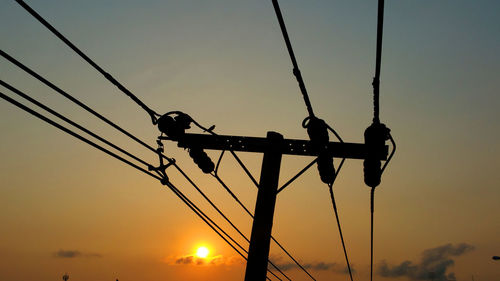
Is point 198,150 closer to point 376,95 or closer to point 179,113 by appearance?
point 179,113

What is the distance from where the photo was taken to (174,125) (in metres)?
8.20

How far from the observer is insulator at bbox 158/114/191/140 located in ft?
26.5

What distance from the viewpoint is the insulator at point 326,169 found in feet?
28.2

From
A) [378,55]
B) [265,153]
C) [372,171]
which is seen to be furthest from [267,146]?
[378,55]

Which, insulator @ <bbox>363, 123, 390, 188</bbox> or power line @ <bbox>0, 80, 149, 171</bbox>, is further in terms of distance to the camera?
insulator @ <bbox>363, 123, 390, 188</bbox>

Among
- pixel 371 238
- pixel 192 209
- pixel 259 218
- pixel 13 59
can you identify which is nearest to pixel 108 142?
pixel 13 59

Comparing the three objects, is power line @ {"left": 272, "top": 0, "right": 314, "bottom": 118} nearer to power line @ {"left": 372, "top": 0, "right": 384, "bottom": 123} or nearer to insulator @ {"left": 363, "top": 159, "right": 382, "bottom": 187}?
power line @ {"left": 372, "top": 0, "right": 384, "bottom": 123}

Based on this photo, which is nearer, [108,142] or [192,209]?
[108,142]

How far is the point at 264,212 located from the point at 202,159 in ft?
5.42

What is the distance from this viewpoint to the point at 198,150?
881 cm

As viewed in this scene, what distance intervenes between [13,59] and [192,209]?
4.68 m

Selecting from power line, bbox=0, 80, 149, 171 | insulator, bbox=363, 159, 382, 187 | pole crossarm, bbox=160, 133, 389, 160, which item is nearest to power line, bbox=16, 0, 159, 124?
power line, bbox=0, 80, 149, 171

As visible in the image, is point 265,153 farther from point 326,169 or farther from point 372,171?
point 372,171

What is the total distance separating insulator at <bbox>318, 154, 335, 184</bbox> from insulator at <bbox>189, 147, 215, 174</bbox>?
2.13 m
